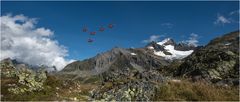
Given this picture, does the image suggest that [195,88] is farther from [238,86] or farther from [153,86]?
[238,86]

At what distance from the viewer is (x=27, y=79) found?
7066 mm

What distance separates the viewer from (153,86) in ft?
73.3

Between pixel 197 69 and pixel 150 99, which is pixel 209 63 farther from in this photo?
pixel 150 99

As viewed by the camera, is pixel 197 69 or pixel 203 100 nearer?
pixel 203 100

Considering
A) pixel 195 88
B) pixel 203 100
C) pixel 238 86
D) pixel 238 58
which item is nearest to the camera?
pixel 203 100

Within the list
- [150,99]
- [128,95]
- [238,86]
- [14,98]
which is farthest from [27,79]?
[238,86]

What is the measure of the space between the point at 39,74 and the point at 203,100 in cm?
1487

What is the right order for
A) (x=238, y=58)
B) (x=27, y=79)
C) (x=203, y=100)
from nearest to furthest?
(x=27, y=79)
(x=203, y=100)
(x=238, y=58)

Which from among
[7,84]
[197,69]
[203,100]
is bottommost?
[203,100]

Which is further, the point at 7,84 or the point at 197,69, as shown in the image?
the point at 197,69

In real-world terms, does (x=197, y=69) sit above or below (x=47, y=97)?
above

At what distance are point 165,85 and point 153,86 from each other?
3.50ft

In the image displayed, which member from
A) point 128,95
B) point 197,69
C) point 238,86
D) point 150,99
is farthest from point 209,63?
point 128,95

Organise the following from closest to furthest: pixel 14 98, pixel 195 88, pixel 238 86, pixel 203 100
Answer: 1. pixel 14 98
2. pixel 203 100
3. pixel 195 88
4. pixel 238 86
